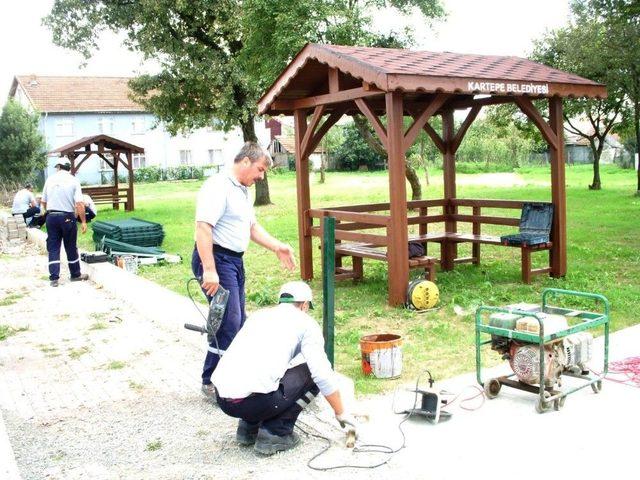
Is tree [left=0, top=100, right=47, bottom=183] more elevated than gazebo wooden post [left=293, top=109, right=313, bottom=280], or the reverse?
tree [left=0, top=100, right=47, bottom=183]

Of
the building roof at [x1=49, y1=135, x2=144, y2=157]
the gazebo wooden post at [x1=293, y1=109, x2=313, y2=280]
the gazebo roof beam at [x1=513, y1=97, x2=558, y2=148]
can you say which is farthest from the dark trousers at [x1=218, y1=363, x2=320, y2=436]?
the building roof at [x1=49, y1=135, x2=144, y2=157]

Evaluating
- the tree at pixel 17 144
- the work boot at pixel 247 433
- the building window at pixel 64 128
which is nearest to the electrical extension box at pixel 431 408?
the work boot at pixel 247 433

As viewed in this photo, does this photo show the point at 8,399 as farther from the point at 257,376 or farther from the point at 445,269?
the point at 445,269

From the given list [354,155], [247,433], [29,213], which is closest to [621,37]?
[29,213]

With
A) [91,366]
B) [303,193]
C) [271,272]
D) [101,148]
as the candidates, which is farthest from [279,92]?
[101,148]

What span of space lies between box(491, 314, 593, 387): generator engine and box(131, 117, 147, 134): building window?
57.1 m

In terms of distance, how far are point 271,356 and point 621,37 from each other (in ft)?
74.8

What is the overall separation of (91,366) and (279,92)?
5285 millimetres

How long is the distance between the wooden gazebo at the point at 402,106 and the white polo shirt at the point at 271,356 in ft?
15.5

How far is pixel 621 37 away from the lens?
23.8 m

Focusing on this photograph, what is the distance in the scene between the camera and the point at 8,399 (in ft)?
20.5

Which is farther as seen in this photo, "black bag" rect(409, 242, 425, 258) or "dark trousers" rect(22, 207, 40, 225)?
"dark trousers" rect(22, 207, 40, 225)

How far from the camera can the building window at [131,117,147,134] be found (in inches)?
2349

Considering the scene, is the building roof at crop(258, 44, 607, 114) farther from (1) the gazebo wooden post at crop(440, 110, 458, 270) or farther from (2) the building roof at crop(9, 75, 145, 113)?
(2) the building roof at crop(9, 75, 145, 113)
